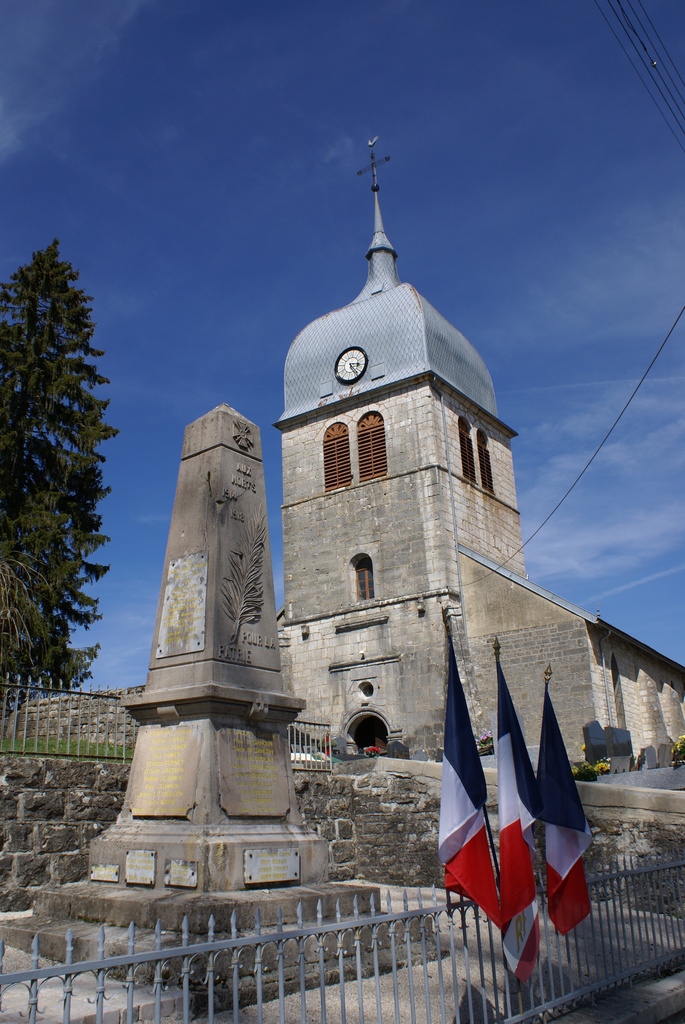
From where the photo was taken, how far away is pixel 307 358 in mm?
28281

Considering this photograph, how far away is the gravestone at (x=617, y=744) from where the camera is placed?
16.9m

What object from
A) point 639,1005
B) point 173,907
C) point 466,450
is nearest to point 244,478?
point 173,907

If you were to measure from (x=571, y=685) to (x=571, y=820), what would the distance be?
1647 cm

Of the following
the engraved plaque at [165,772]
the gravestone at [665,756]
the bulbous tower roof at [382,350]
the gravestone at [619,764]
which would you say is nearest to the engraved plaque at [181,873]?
the engraved plaque at [165,772]

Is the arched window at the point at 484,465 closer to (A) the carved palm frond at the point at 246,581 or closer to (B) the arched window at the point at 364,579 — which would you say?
(B) the arched window at the point at 364,579

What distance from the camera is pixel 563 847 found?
4.91m

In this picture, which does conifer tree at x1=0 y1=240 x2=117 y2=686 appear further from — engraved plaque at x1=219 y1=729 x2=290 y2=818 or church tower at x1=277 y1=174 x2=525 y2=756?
engraved plaque at x1=219 y1=729 x2=290 y2=818

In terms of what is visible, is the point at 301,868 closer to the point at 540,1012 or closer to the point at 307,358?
the point at 540,1012

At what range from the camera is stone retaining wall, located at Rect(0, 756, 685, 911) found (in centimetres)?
833

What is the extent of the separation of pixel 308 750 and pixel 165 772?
8541 millimetres

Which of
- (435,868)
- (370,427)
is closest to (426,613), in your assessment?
(370,427)

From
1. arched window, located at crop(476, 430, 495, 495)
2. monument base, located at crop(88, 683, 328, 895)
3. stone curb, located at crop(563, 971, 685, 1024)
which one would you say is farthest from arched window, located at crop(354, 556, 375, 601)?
stone curb, located at crop(563, 971, 685, 1024)

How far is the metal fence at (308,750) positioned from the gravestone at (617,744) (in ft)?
19.5

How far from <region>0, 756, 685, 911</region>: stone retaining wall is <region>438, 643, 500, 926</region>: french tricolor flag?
514cm
